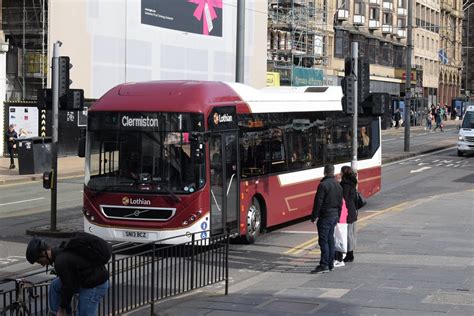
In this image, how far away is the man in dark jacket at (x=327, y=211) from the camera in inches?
450

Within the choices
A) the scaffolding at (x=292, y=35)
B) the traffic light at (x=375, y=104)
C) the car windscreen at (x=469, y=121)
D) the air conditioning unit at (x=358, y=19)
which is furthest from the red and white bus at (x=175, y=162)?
the air conditioning unit at (x=358, y=19)

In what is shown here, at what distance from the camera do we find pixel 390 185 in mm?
26453

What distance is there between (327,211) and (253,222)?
351cm

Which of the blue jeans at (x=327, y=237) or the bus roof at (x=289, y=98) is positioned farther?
the bus roof at (x=289, y=98)

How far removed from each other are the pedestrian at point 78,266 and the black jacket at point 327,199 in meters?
5.22

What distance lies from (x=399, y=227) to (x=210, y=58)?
107ft

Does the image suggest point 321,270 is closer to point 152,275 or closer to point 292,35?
point 152,275

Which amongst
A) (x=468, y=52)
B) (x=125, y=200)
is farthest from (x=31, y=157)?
(x=468, y=52)

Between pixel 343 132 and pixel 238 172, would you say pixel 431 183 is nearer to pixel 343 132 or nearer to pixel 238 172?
pixel 343 132

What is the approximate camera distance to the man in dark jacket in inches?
450

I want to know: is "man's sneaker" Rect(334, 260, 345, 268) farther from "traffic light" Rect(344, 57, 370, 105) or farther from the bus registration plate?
"traffic light" Rect(344, 57, 370, 105)

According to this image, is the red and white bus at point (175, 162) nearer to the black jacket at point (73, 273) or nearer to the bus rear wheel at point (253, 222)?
the bus rear wheel at point (253, 222)

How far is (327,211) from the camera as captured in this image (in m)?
11.5

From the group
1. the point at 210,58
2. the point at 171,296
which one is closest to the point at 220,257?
the point at 171,296
